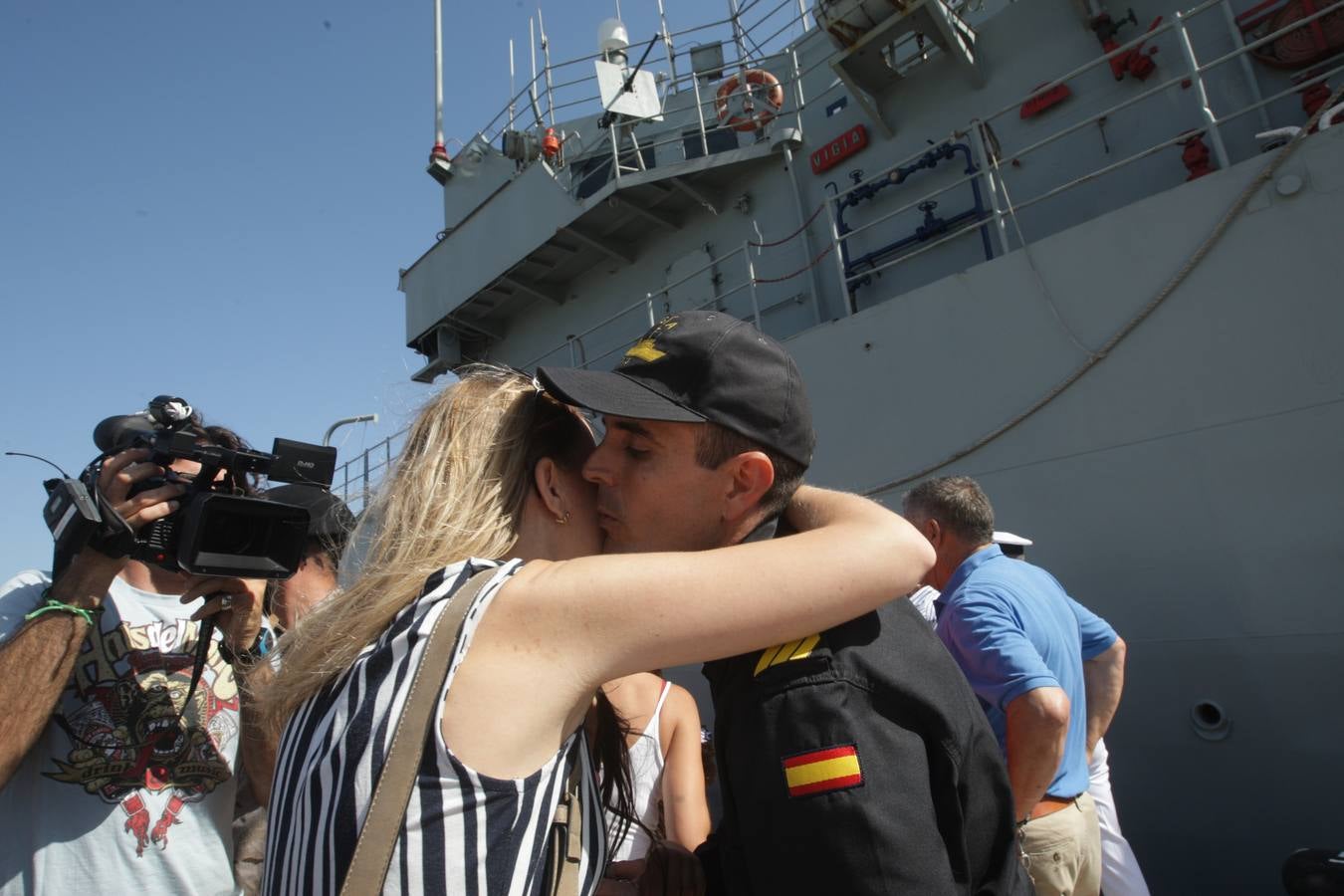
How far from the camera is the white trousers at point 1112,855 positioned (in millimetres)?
2650

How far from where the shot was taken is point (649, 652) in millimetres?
794

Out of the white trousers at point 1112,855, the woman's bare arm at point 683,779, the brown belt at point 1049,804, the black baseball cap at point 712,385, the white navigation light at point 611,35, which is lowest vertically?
the white trousers at point 1112,855

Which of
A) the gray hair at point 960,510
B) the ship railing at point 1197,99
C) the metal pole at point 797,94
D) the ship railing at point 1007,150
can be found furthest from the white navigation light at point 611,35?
the gray hair at point 960,510

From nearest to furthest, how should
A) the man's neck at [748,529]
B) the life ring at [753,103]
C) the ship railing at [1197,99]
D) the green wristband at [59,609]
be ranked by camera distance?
the man's neck at [748,529], the green wristband at [59,609], the ship railing at [1197,99], the life ring at [753,103]

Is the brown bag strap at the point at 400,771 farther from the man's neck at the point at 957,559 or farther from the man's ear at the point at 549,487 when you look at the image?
the man's neck at the point at 957,559

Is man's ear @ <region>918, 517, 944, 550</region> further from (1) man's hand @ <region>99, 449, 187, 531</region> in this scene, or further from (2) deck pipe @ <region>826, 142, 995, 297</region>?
(2) deck pipe @ <region>826, 142, 995, 297</region>

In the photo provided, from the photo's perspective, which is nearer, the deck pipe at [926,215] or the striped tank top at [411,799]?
the striped tank top at [411,799]

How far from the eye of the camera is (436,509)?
3.23 ft

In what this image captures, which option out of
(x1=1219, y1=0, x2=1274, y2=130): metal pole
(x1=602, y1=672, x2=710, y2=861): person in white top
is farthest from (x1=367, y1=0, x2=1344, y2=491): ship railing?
(x1=602, y1=672, x2=710, y2=861): person in white top

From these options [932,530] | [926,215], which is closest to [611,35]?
[926,215]

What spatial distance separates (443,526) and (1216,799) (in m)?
4.01

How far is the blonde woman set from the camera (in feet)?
2.39

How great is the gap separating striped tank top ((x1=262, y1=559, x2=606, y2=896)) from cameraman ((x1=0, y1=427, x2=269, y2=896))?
94cm

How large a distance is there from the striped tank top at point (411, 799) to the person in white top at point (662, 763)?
139 centimetres
